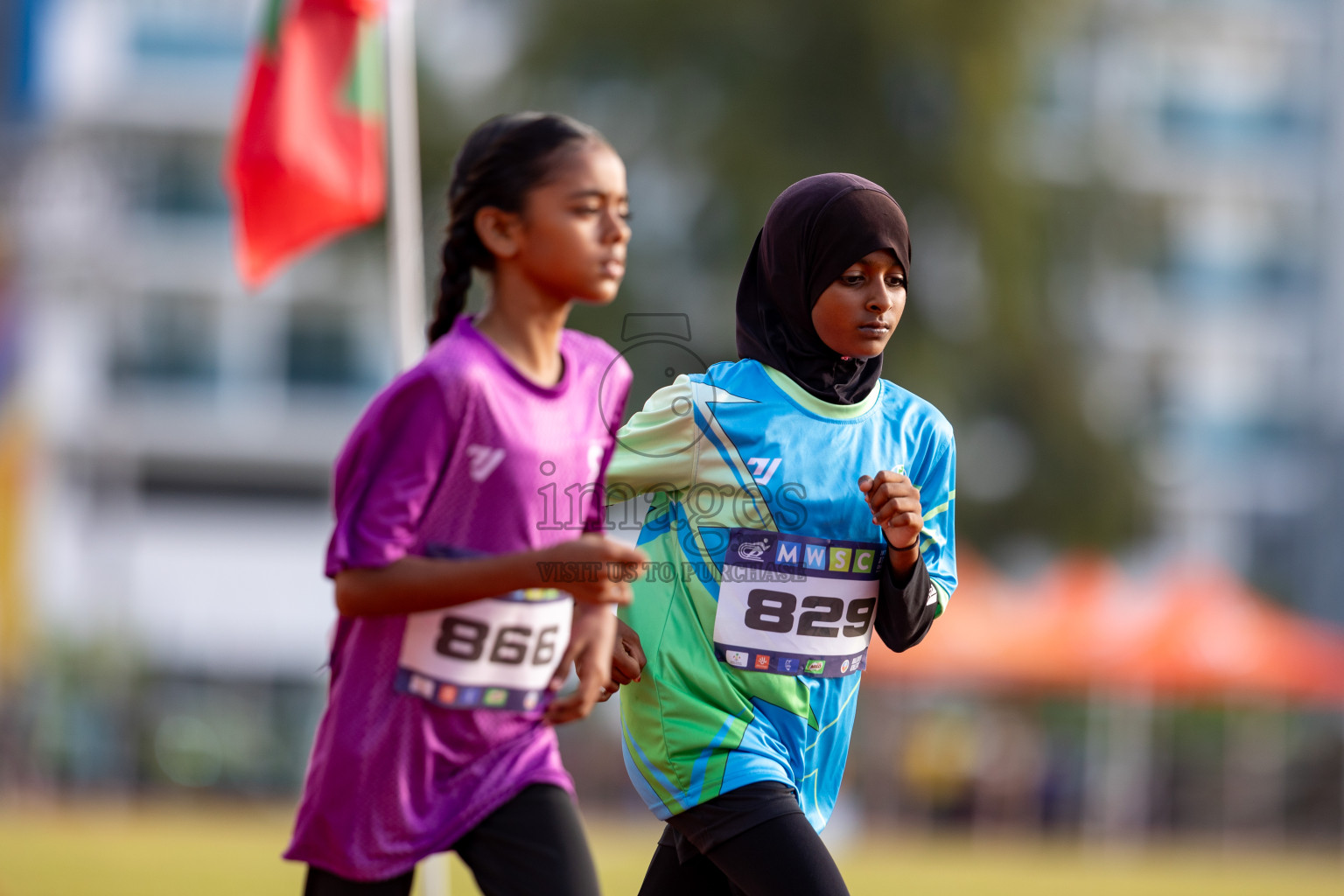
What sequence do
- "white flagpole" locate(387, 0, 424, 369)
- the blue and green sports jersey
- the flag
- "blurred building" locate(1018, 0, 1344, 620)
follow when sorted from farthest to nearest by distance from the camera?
"blurred building" locate(1018, 0, 1344, 620) → the flag → "white flagpole" locate(387, 0, 424, 369) → the blue and green sports jersey

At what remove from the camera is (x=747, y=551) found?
145 inches

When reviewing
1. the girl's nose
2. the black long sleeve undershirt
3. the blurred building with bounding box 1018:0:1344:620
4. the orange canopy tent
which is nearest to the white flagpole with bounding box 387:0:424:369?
the girl's nose

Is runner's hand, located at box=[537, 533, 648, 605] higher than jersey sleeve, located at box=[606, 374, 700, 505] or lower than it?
lower

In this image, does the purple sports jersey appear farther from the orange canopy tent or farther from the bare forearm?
the orange canopy tent

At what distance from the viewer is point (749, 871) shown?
346 cm

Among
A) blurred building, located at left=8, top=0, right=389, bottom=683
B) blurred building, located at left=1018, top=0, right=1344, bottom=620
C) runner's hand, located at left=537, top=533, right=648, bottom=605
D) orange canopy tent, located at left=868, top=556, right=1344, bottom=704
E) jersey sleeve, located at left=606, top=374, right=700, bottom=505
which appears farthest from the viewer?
blurred building, located at left=1018, top=0, right=1344, bottom=620

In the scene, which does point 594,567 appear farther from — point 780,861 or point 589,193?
point 589,193

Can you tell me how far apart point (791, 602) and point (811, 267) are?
658 mm

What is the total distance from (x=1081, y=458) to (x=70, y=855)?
49.4ft

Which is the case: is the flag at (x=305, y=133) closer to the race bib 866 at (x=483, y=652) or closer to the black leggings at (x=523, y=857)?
the race bib 866 at (x=483, y=652)

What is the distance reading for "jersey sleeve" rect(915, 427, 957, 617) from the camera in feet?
12.3

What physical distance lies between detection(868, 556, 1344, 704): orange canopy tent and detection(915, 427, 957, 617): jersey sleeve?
680 inches

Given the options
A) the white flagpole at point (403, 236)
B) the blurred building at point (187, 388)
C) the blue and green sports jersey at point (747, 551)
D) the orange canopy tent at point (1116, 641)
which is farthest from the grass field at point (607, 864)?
the blurred building at point (187, 388)

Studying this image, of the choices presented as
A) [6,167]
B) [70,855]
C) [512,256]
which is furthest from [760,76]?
[512,256]
